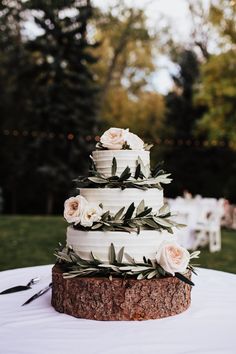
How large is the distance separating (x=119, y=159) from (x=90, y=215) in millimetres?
384

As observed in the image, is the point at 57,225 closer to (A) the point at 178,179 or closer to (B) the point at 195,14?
(A) the point at 178,179

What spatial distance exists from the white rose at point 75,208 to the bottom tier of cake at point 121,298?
0.32 meters

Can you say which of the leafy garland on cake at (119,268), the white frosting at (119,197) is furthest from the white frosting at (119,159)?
the leafy garland on cake at (119,268)

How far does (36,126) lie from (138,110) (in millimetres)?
9069

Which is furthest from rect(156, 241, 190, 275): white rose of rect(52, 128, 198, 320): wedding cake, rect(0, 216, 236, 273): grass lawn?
rect(0, 216, 236, 273): grass lawn

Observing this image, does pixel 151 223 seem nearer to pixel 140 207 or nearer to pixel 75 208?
pixel 140 207

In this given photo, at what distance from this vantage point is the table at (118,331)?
1.85 m

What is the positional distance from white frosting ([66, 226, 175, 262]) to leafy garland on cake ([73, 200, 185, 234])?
0.03m

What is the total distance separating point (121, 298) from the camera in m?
2.34

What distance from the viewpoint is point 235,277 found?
3.17 meters

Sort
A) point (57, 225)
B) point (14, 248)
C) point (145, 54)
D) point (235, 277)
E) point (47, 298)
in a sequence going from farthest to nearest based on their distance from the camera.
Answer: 1. point (145, 54)
2. point (57, 225)
3. point (14, 248)
4. point (235, 277)
5. point (47, 298)

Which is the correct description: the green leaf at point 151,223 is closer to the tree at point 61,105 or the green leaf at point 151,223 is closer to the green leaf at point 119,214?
the green leaf at point 119,214

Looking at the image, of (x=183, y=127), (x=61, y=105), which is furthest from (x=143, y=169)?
(x=183, y=127)

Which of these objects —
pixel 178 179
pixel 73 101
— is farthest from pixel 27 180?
pixel 178 179
